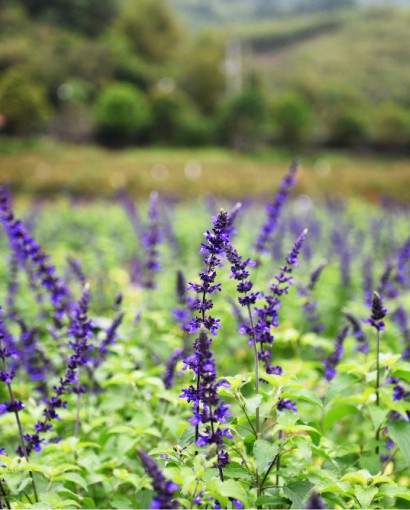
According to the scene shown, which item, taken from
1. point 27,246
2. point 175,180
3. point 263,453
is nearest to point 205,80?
point 175,180

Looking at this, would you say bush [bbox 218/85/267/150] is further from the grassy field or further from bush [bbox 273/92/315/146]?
the grassy field

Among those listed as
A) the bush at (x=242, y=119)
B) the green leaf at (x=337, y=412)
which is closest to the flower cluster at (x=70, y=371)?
the green leaf at (x=337, y=412)

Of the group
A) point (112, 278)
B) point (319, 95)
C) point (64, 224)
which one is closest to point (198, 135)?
point (319, 95)

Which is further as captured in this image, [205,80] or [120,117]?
[205,80]

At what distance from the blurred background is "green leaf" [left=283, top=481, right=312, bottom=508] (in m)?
13.3

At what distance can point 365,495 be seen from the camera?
70.6 inches

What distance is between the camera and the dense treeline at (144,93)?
46312mm

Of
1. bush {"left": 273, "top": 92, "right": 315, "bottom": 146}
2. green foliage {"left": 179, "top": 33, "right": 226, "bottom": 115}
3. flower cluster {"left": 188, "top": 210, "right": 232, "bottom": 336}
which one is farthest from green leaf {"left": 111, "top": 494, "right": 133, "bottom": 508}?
green foliage {"left": 179, "top": 33, "right": 226, "bottom": 115}

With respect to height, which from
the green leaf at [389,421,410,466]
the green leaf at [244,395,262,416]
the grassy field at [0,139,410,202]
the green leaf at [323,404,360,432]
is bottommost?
the grassy field at [0,139,410,202]

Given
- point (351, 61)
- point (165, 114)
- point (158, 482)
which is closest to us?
point (158, 482)

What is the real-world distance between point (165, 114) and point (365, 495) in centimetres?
4927

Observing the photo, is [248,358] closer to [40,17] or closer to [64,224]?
[64,224]

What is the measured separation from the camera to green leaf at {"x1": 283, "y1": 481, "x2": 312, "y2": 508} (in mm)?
1865

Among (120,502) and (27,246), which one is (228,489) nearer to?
(120,502)
